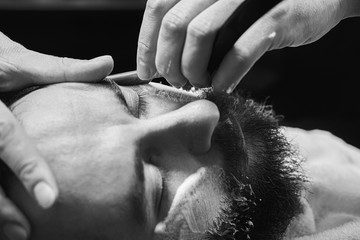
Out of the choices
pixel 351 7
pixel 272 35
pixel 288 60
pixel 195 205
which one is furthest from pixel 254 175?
pixel 288 60

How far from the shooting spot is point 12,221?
31.4 inches

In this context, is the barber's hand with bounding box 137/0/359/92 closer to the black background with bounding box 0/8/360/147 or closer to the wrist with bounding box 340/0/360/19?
the wrist with bounding box 340/0/360/19

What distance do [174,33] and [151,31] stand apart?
9 cm

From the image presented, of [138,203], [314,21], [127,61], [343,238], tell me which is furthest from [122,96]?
[127,61]

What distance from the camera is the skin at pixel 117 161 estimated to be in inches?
32.6

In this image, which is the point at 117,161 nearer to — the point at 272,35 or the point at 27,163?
the point at 27,163

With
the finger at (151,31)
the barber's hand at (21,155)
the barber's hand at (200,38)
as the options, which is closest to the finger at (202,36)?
the barber's hand at (200,38)

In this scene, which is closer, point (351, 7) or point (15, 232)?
point (15, 232)

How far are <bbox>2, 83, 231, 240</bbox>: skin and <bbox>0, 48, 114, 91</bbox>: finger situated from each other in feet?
0.08

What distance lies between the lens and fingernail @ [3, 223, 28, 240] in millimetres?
803

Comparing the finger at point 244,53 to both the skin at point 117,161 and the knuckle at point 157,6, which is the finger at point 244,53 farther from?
the knuckle at point 157,6

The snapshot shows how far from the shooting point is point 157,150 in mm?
904

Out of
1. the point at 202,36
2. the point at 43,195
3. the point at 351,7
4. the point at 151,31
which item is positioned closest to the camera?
the point at 43,195

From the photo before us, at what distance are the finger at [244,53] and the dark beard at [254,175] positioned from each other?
0.11 meters
